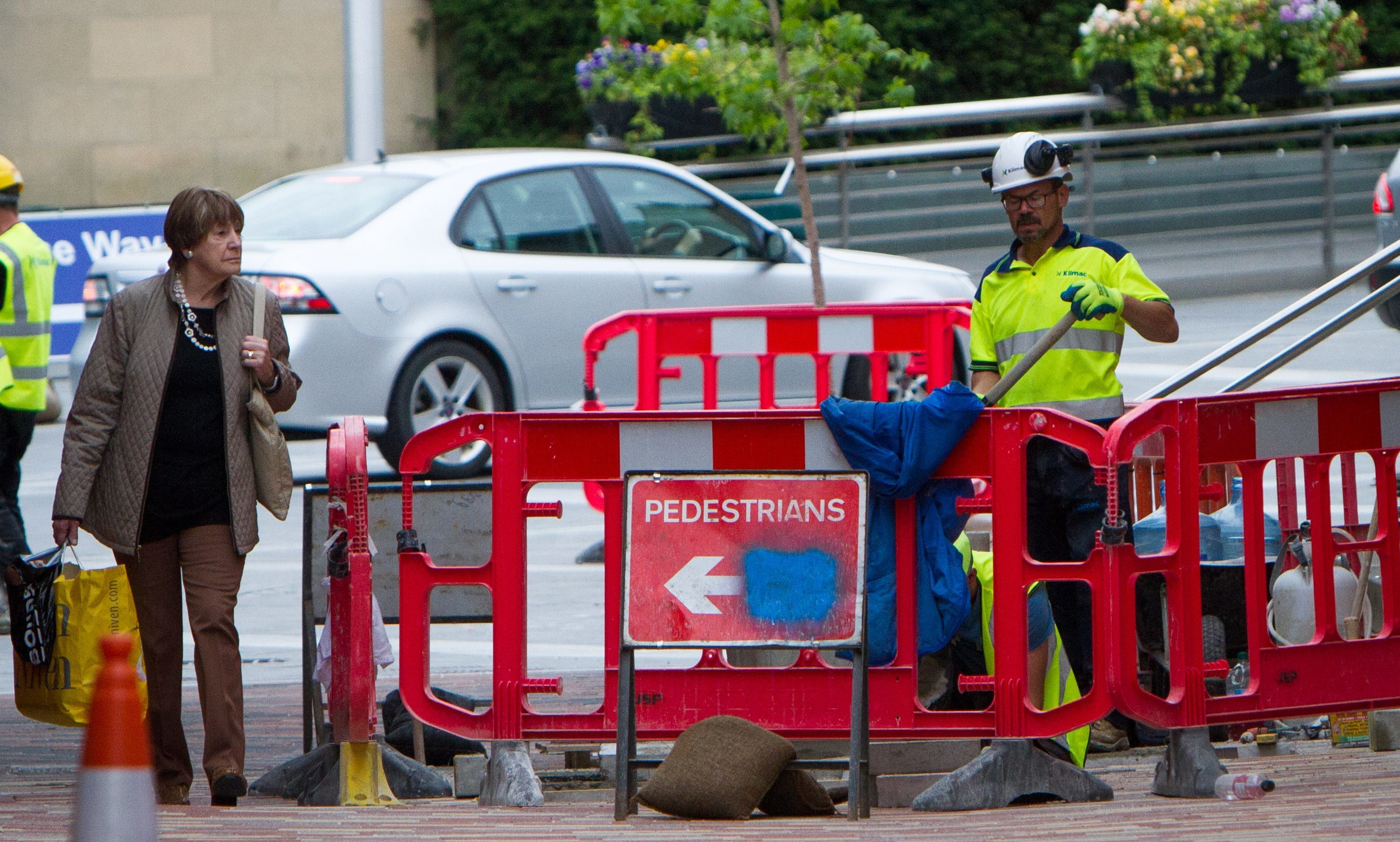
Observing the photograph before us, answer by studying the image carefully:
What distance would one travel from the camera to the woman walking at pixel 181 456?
5.40 metres

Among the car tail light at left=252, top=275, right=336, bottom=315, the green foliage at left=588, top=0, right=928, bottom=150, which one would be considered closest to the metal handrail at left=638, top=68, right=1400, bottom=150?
the green foliage at left=588, top=0, right=928, bottom=150

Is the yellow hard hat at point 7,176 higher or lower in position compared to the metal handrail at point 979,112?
lower

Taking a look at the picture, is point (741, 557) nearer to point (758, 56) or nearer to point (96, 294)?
point (96, 294)

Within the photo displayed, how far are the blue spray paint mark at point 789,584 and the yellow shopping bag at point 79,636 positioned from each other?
5.15ft

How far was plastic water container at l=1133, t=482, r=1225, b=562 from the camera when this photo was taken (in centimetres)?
597

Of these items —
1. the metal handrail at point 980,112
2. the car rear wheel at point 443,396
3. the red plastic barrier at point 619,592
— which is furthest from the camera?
the metal handrail at point 980,112

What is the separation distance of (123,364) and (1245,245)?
55.0 feet

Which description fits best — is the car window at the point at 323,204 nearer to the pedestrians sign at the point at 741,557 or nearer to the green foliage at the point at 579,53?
the pedestrians sign at the point at 741,557

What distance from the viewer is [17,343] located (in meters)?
8.45

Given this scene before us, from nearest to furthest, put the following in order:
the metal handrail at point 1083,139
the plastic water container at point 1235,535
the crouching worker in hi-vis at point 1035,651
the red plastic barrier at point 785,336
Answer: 1. the crouching worker in hi-vis at point 1035,651
2. the plastic water container at point 1235,535
3. the red plastic barrier at point 785,336
4. the metal handrail at point 1083,139

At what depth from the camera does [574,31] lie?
86.2ft

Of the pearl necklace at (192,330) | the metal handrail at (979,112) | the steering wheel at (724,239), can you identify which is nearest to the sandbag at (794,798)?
the pearl necklace at (192,330)

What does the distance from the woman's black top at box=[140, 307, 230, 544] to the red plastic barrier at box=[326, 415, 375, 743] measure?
1.12 ft

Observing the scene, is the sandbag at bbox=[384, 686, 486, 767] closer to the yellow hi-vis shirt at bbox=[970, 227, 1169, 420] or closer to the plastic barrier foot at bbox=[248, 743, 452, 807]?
the plastic barrier foot at bbox=[248, 743, 452, 807]
